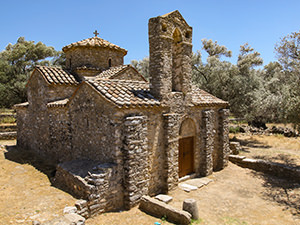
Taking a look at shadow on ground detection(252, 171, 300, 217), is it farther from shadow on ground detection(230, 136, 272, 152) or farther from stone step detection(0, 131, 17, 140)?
stone step detection(0, 131, 17, 140)

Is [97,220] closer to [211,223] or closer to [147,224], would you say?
[147,224]

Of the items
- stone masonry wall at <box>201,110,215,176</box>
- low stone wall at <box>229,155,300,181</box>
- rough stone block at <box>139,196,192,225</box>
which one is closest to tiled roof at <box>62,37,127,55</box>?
stone masonry wall at <box>201,110,215,176</box>

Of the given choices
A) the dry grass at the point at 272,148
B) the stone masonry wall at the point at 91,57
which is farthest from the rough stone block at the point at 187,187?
the stone masonry wall at the point at 91,57

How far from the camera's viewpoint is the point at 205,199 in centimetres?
830

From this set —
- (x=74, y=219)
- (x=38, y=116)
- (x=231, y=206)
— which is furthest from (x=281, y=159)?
(x=38, y=116)

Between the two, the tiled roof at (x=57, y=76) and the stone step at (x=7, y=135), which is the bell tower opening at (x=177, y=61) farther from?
the stone step at (x=7, y=135)

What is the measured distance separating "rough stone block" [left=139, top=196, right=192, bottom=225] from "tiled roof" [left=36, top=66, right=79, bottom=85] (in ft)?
28.1

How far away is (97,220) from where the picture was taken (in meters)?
6.36

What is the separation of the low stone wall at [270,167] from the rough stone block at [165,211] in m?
7.06

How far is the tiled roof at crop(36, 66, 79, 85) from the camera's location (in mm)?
12067

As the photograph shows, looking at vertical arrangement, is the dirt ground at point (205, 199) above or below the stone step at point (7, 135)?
below

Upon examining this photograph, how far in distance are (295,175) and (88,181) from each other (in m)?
9.89

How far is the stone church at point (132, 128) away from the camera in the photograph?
7117mm

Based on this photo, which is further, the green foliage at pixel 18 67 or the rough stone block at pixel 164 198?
the green foliage at pixel 18 67
